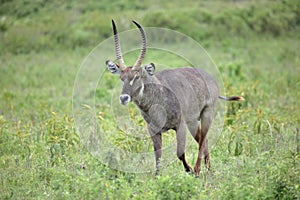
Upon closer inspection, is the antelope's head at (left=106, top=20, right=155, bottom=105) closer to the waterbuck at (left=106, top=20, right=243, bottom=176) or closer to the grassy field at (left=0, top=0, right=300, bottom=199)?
the waterbuck at (left=106, top=20, right=243, bottom=176)

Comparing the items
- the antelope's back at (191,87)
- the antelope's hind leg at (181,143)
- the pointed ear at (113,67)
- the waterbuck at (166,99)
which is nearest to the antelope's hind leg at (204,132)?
the waterbuck at (166,99)

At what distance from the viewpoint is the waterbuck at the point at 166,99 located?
20.4ft

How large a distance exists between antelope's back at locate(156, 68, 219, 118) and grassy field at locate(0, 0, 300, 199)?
2.18 ft

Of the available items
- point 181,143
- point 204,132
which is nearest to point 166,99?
point 181,143

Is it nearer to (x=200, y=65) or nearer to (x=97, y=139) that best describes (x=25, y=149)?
(x=97, y=139)

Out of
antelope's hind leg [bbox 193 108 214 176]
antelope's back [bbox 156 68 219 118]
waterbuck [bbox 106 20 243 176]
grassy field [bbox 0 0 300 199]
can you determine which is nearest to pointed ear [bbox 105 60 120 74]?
waterbuck [bbox 106 20 243 176]

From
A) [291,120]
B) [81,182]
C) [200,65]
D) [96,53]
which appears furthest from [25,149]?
[96,53]

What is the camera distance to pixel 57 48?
624 inches

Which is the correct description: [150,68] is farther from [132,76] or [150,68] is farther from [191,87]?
[191,87]

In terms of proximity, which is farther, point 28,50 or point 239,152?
point 28,50

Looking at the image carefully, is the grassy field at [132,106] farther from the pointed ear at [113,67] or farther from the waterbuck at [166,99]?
the pointed ear at [113,67]

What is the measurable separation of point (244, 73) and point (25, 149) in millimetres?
7293

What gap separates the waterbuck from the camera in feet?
20.4

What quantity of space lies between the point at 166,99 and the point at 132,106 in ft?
9.45
